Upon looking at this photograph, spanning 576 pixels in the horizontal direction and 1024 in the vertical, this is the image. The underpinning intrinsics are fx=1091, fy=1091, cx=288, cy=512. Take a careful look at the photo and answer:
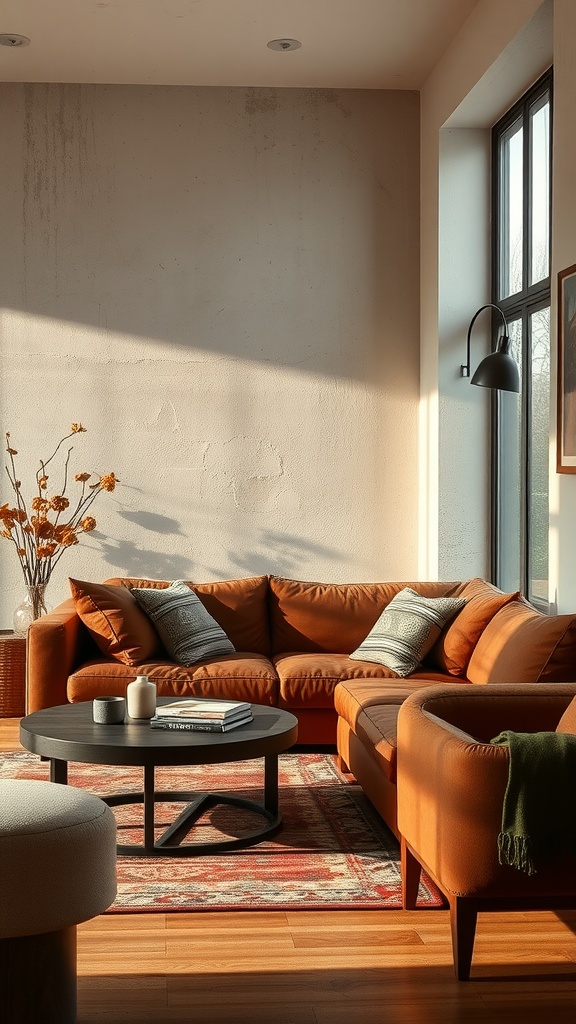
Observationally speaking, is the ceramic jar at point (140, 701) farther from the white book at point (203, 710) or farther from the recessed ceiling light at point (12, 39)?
the recessed ceiling light at point (12, 39)

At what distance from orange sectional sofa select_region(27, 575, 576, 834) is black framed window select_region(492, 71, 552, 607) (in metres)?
0.47

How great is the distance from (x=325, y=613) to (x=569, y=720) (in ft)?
8.63

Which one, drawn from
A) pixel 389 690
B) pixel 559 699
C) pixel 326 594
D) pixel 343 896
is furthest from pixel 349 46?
pixel 343 896

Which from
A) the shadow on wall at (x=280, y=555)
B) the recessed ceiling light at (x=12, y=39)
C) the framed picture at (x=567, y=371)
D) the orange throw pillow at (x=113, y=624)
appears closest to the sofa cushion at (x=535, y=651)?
the framed picture at (x=567, y=371)

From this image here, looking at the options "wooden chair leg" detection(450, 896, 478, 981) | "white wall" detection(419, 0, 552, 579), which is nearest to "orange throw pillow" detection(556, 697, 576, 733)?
"wooden chair leg" detection(450, 896, 478, 981)

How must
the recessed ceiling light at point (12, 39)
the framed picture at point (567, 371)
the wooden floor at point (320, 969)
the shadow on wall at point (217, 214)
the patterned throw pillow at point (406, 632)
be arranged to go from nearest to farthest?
1. the wooden floor at point (320, 969)
2. the framed picture at point (567, 371)
3. the patterned throw pillow at point (406, 632)
4. the recessed ceiling light at point (12, 39)
5. the shadow on wall at point (217, 214)

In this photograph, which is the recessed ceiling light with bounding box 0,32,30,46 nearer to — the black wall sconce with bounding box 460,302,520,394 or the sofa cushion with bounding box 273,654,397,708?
the black wall sconce with bounding box 460,302,520,394

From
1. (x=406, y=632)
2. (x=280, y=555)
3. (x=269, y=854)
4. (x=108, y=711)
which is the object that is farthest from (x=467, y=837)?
(x=280, y=555)

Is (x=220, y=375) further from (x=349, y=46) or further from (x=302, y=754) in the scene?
(x=302, y=754)

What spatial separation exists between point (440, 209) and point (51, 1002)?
4.82 m

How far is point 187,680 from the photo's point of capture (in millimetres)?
4812

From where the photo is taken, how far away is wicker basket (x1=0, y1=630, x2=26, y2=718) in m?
5.78

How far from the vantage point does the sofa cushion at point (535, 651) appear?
12.6ft

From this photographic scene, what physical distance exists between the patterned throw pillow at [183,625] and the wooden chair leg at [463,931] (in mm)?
2466
